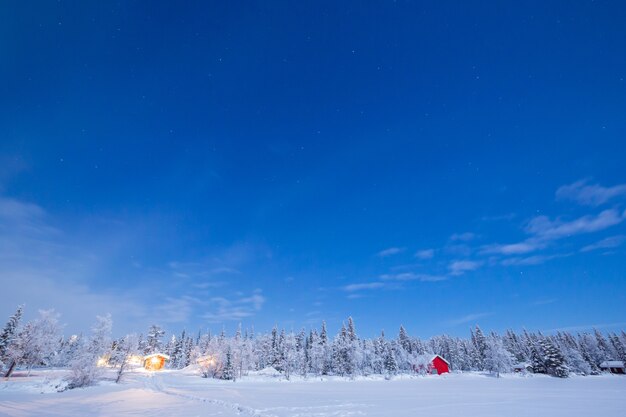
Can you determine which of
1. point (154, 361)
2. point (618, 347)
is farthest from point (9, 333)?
point (618, 347)

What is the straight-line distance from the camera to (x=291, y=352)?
80.2 metres

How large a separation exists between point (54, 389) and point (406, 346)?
103139mm

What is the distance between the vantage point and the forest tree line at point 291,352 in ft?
144

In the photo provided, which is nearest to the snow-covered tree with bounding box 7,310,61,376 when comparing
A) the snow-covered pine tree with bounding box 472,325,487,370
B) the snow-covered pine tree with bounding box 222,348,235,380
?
the snow-covered pine tree with bounding box 222,348,235,380

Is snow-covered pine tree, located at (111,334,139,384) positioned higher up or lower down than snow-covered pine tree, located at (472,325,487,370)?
lower down

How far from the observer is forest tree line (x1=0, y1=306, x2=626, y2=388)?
43750 mm

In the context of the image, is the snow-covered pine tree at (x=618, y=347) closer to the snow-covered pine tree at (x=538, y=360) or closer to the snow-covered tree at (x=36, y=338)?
the snow-covered pine tree at (x=538, y=360)

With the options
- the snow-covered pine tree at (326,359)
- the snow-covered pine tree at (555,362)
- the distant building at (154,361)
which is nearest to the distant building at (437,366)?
the snow-covered pine tree at (555,362)

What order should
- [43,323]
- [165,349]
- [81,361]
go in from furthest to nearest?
[165,349] → [43,323] → [81,361]

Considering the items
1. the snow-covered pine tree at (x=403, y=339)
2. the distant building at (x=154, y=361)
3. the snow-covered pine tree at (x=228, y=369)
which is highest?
the snow-covered pine tree at (x=403, y=339)

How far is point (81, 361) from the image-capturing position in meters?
35.8

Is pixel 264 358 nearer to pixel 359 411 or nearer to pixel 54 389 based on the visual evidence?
pixel 54 389

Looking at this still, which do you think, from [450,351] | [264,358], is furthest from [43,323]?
[450,351]

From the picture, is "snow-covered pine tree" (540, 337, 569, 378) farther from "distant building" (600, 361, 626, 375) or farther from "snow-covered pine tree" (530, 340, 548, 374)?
"distant building" (600, 361, 626, 375)
